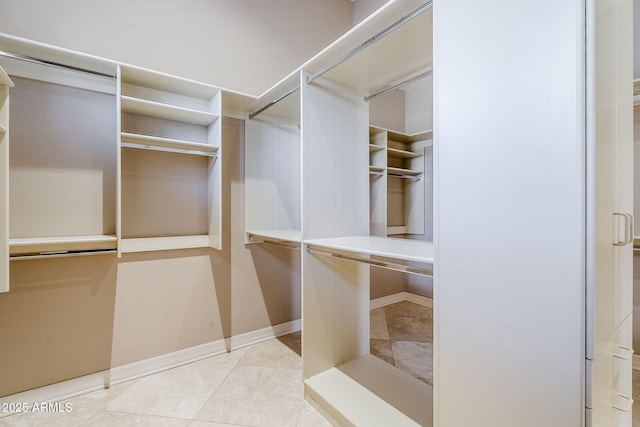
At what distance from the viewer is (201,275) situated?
2.37 metres

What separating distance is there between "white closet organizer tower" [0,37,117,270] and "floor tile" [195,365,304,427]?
123 cm

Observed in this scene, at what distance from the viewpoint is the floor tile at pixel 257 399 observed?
1.64 m

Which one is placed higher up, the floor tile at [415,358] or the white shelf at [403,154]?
the white shelf at [403,154]

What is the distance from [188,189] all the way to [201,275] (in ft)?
2.38

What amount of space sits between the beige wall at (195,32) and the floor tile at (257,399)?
2.39 meters

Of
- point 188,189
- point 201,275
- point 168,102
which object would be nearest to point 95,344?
point 201,275

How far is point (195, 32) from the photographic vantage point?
2.32m

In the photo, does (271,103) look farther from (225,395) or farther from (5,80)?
(225,395)

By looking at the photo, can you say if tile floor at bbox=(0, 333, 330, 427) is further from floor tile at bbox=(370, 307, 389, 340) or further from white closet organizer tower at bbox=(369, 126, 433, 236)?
white closet organizer tower at bbox=(369, 126, 433, 236)

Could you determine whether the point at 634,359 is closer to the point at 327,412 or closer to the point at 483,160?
the point at 327,412

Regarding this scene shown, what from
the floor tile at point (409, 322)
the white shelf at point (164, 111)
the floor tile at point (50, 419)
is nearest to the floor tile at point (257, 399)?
the floor tile at point (50, 419)

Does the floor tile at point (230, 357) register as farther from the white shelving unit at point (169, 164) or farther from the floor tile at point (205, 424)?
the white shelving unit at point (169, 164)

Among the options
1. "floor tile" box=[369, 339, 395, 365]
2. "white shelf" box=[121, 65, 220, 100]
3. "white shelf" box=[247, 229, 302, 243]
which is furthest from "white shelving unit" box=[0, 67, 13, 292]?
"floor tile" box=[369, 339, 395, 365]

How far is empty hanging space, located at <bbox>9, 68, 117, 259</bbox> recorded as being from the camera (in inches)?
67.1
